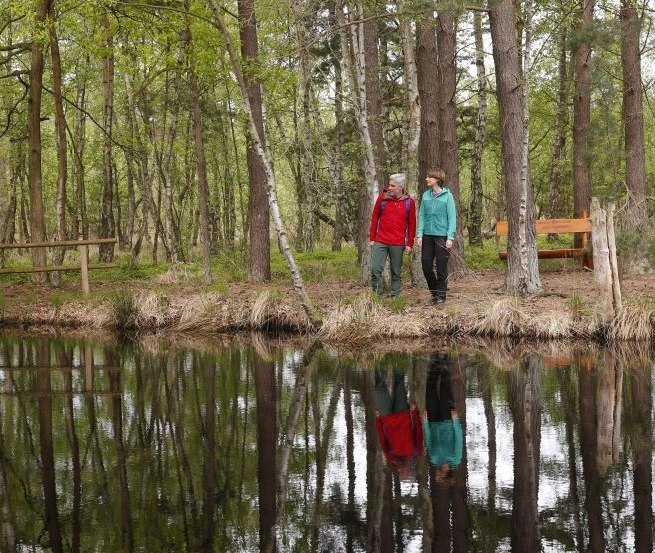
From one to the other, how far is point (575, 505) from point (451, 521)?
80 centimetres

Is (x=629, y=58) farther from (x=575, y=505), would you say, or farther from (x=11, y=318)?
(x=575, y=505)

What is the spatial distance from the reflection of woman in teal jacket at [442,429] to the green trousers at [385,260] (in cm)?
368

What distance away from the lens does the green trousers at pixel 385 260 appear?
13242 mm

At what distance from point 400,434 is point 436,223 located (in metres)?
6.38

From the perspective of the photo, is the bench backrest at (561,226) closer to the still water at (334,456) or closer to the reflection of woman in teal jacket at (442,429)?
the still water at (334,456)

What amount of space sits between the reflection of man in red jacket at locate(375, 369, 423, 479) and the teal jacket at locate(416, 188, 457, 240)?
12.1 ft

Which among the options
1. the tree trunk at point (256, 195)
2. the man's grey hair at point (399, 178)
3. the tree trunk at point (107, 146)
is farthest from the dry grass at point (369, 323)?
the tree trunk at point (107, 146)

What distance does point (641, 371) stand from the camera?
9578 mm

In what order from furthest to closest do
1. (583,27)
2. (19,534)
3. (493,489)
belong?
(583,27) < (493,489) < (19,534)

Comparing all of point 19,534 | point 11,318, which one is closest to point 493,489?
point 19,534

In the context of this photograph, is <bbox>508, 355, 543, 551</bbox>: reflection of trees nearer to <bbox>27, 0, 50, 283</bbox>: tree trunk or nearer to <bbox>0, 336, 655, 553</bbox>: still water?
<bbox>0, 336, 655, 553</bbox>: still water

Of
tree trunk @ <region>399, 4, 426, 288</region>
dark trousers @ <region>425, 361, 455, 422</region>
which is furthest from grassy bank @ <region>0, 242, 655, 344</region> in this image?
dark trousers @ <region>425, 361, 455, 422</region>

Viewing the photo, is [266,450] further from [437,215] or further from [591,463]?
[437,215]

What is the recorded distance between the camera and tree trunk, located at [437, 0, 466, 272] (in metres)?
16.6
